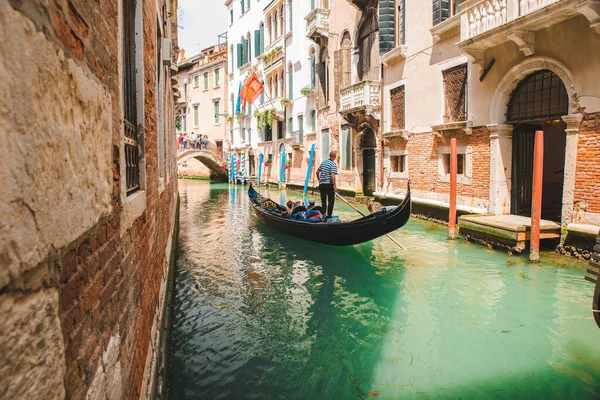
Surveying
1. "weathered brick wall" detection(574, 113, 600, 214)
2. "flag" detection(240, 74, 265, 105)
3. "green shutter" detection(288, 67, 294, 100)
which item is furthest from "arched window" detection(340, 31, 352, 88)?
"weathered brick wall" detection(574, 113, 600, 214)

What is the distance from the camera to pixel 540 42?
640 cm

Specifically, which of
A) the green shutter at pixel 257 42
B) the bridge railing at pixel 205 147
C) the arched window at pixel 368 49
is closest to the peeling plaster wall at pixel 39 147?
the arched window at pixel 368 49

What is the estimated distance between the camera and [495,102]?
7.39 meters

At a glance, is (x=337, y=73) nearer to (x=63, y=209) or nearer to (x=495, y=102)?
(x=495, y=102)

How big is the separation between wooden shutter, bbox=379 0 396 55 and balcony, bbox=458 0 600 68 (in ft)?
10.4

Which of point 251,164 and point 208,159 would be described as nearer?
point 251,164

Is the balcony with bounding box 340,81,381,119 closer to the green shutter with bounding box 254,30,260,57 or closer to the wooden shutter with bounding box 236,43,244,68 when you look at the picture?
the green shutter with bounding box 254,30,260,57

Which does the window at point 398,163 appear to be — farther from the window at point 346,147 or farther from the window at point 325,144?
the window at point 325,144

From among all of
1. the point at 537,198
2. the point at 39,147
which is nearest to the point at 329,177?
the point at 537,198

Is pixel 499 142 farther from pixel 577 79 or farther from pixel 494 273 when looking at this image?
pixel 494 273

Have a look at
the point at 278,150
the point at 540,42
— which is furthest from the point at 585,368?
the point at 278,150

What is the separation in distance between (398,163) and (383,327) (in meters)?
7.57

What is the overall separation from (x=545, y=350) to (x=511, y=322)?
1.82ft

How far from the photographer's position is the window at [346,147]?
1344 cm
